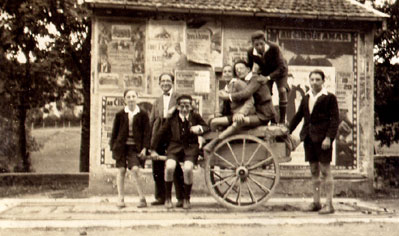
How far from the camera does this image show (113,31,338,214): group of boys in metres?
8.34

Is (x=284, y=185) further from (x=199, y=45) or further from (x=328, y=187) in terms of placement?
(x=328, y=187)

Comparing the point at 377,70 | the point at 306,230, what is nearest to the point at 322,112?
the point at 306,230

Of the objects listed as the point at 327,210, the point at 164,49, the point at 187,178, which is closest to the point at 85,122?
the point at 164,49

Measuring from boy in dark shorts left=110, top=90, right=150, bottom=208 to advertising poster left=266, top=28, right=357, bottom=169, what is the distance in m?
4.33

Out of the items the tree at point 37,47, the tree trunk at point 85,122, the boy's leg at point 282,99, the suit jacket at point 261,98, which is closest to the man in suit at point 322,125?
the suit jacket at point 261,98

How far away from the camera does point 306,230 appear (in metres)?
6.89

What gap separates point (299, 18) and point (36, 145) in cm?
1359

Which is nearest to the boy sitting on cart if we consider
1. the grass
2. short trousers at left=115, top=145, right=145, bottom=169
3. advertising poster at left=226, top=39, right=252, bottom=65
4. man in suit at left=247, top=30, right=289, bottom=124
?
man in suit at left=247, top=30, right=289, bottom=124

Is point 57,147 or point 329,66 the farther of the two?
point 57,147

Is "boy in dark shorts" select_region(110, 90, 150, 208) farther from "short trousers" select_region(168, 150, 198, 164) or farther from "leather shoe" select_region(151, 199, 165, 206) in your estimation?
"short trousers" select_region(168, 150, 198, 164)

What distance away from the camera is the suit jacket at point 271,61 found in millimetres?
8748

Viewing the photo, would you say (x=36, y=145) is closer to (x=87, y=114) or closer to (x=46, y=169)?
(x=46, y=169)

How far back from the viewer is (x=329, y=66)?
40.0 ft

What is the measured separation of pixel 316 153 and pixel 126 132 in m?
2.80
